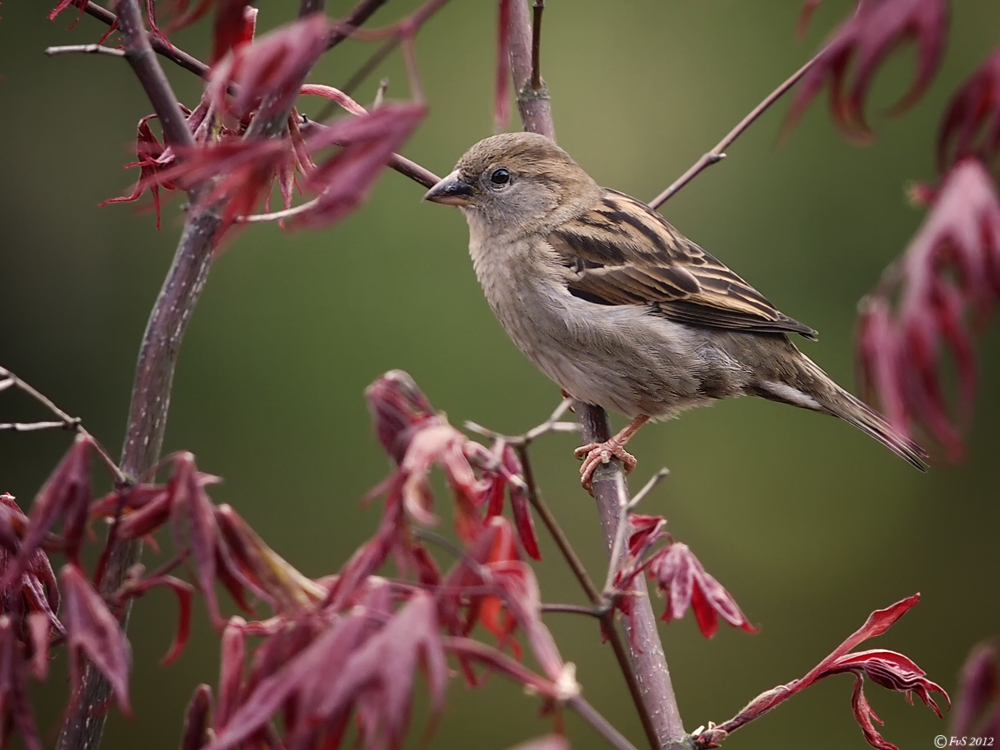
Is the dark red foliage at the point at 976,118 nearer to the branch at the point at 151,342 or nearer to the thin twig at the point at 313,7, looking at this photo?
the thin twig at the point at 313,7

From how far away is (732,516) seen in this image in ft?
19.2

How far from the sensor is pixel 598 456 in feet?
8.96

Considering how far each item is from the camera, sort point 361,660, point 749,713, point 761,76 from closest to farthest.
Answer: point 361,660 < point 749,713 < point 761,76

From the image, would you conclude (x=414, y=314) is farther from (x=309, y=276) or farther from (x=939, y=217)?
(x=939, y=217)

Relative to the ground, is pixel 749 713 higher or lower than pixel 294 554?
higher

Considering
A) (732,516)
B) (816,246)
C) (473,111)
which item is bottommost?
(732,516)

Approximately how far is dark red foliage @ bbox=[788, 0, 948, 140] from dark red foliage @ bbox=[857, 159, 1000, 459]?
103 millimetres

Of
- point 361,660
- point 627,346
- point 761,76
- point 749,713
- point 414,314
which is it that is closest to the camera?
point 361,660

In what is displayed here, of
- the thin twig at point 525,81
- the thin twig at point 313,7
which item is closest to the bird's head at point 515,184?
the thin twig at point 525,81

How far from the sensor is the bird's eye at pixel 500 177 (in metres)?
3.68

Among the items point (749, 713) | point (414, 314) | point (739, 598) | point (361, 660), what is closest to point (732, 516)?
point (739, 598)

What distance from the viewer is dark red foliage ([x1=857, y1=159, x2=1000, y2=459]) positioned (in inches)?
39.3

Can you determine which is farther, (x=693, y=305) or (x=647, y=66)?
(x=647, y=66)

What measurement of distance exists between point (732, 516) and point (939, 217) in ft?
16.3
